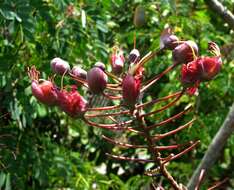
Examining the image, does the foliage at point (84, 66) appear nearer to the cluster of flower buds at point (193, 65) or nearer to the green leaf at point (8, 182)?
the green leaf at point (8, 182)

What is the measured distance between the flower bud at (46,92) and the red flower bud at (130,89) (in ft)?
0.45

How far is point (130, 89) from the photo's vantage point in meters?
1.14

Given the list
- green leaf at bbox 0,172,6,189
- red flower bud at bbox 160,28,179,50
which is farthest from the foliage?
red flower bud at bbox 160,28,179,50

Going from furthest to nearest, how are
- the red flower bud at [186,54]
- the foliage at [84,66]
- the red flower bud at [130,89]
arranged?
the foliage at [84,66] < the red flower bud at [186,54] < the red flower bud at [130,89]

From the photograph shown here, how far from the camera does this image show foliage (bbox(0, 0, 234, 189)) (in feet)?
8.91

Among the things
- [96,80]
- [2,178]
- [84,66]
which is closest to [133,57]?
[96,80]

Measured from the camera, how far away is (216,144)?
221cm

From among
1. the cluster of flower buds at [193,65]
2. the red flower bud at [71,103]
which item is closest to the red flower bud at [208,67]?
the cluster of flower buds at [193,65]

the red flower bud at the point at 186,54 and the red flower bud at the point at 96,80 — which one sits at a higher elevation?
the red flower bud at the point at 186,54

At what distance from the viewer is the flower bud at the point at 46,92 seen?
1.22 metres

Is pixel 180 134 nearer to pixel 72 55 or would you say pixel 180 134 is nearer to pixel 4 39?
pixel 72 55

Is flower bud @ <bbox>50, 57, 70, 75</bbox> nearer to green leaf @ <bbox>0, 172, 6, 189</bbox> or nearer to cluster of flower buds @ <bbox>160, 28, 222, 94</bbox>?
cluster of flower buds @ <bbox>160, 28, 222, 94</bbox>

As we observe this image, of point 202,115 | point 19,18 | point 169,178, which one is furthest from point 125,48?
point 169,178

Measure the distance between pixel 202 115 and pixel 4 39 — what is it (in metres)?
1.15
